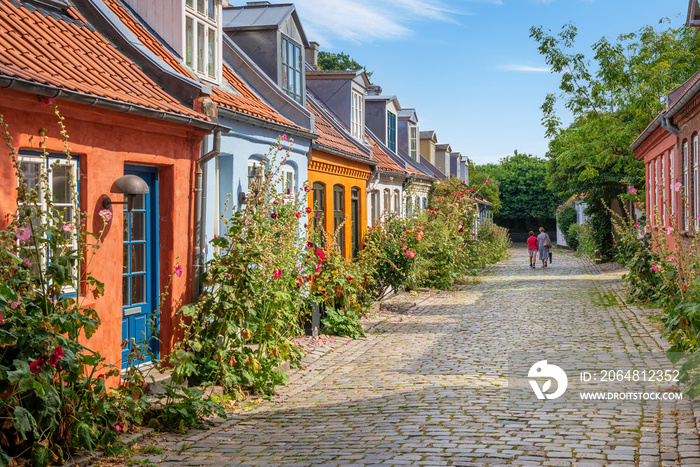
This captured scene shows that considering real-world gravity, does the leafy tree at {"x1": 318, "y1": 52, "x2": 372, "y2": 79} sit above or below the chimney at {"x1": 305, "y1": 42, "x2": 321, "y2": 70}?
above

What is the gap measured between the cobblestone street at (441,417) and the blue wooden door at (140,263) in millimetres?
1603

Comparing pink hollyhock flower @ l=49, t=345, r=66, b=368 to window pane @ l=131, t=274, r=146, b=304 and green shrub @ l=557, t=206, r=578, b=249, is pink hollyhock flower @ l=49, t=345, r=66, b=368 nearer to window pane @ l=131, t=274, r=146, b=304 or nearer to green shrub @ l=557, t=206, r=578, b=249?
window pane @ l=131, t=274, r=146, b=304

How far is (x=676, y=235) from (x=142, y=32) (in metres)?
7.32

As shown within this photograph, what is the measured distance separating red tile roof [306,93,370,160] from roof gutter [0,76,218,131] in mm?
5806

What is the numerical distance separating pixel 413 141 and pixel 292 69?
15.2 meters

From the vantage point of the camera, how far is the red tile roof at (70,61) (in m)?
6.29

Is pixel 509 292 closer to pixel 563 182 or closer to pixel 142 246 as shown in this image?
pixel 142 246

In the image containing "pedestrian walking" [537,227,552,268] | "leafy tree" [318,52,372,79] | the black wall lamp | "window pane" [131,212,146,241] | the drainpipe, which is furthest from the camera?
"leafy tree" [318,52,372,79]

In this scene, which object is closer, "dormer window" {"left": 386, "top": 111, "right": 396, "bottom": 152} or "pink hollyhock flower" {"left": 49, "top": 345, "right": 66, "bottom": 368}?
"pink hollyhock flower" {"left": 49, "top": 345, "right": 66, "bottom": 368}

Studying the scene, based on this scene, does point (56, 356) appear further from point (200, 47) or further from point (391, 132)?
point (391, 132)

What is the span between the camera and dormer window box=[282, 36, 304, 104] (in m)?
13.7

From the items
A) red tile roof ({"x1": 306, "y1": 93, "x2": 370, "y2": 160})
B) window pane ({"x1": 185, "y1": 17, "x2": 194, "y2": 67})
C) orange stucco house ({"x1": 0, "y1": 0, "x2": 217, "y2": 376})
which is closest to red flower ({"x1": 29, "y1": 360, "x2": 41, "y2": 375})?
orange stucco house ({"x1": 0, "y1": 0, "x2": 217, "y2": 376})

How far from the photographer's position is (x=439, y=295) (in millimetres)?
19516

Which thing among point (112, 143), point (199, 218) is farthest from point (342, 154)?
point (112, 143)
